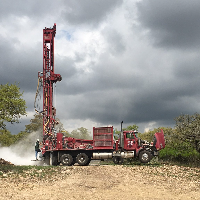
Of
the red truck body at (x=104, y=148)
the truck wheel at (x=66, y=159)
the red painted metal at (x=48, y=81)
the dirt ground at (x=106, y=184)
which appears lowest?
the dirt ground at (x=106, y=184)

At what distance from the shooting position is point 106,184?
55.6 feet

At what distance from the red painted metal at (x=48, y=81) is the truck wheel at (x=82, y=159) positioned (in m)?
6.43

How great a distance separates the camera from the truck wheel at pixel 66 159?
25703 millimetres

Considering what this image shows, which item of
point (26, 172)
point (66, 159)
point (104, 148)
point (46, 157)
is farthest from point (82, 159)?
point (26, 172)

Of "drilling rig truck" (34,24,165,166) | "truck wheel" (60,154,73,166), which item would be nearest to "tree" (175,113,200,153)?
"drilling rig truck" (34,24,165,166)

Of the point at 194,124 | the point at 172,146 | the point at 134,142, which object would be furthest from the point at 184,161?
the point at 134,142

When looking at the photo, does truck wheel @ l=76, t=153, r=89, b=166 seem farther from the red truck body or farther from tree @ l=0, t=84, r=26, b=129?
tree @ l=0, t=84, r=26, b=129

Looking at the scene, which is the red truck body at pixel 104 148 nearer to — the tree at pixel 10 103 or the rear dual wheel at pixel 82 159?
the rear dual wheel at pixel 82 159

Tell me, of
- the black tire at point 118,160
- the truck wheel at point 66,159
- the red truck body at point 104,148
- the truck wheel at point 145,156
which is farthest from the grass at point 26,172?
the truck wheel at point 145,156

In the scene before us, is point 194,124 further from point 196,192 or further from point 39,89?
point 39,89

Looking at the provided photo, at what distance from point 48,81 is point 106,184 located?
18.9 m

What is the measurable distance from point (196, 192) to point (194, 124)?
1372 centimetres

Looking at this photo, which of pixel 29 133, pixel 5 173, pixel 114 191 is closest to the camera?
pixel 114 191

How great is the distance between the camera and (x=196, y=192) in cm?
1595
